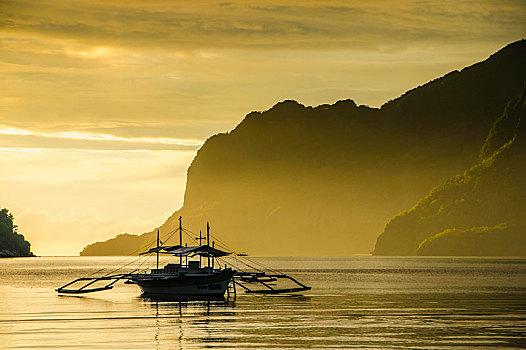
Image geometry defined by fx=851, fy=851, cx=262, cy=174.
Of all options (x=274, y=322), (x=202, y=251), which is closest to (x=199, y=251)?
(x=202, y=251)

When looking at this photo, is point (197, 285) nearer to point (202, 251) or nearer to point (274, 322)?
point (202, 251)

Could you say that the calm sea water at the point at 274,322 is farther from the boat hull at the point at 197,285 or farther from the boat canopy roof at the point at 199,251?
the boat canopy roof at the point at 199,251

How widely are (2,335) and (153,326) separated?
13.9 metres

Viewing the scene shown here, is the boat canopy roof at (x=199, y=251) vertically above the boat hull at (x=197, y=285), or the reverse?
the boat canopy roof at (x=199, y=251)

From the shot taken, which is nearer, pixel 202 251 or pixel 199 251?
pixel 202 251

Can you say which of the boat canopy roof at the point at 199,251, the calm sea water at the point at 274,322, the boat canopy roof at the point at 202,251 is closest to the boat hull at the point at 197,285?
the calm sea water at the point at 274,322

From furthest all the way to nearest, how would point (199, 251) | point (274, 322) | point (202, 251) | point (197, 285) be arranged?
point (199, 251) < point (202, 251) < point (197, 285) < point (274, 322)

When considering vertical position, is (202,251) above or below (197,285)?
above

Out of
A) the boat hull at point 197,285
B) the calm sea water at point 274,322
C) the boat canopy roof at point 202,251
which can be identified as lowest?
the calm sea water at point 274,322

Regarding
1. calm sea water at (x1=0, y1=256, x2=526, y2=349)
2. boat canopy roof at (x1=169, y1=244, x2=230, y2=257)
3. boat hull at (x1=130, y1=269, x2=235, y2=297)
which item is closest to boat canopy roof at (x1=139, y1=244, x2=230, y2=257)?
boat canopy roof at (x1=169, y1=244, x2=230, y2=257)

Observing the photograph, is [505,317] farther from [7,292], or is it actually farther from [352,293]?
[7,292]

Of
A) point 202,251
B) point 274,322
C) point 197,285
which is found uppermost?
point 202,251

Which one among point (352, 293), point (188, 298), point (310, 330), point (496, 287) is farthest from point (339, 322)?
point (496, 287)

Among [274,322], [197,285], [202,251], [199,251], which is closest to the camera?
[274,322]
